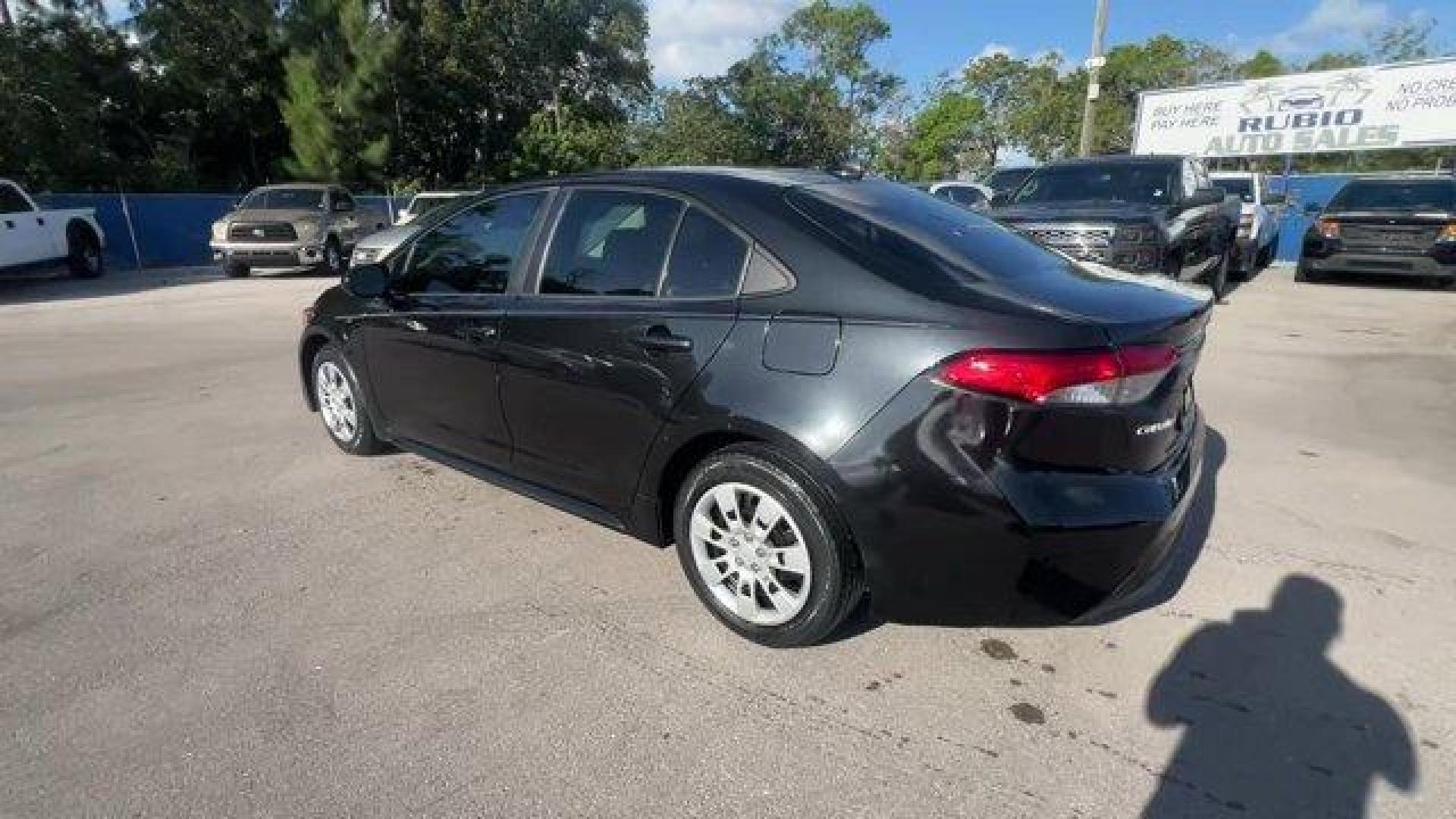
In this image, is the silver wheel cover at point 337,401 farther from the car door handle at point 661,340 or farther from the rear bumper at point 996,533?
the rear bumper at point 996,533

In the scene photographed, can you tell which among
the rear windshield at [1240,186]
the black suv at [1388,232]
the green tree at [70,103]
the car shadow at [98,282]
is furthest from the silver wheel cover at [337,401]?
the green tree at [70,103]

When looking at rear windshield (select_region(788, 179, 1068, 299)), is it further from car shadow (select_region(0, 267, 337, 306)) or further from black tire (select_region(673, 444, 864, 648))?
car shadow (select_region(0, 267, 337, 306))

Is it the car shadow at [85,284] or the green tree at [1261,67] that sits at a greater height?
the green tree at [1261,67]

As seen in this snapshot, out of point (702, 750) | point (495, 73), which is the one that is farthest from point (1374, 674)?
point (495, 73)

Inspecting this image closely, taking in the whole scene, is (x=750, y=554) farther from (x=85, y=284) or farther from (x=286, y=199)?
(x=85, y=284)

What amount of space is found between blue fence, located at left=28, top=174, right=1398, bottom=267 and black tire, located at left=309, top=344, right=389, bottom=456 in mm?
16697

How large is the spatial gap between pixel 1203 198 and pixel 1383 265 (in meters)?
4.94

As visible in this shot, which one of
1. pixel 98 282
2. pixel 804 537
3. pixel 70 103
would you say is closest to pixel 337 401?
pixel 804 537

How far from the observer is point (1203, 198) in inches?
363

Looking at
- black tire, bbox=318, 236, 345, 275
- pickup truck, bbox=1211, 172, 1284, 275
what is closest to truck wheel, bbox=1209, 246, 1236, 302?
pickup truck, bbox=1211, 172, 1284, 275

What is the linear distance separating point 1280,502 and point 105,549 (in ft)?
18.3

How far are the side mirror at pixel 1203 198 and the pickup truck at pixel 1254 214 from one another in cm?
328

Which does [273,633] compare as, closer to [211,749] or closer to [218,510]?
[211,749]

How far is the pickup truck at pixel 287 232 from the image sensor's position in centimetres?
1538
